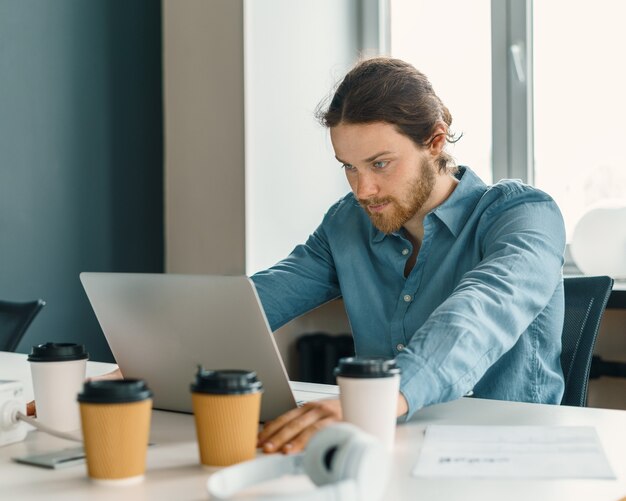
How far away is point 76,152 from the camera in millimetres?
2879

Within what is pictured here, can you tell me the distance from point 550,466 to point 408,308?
775 mm

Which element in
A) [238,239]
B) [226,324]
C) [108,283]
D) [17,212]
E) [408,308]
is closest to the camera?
[226,324]

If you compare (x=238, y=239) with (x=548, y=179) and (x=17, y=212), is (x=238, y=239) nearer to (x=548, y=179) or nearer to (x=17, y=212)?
(x=17, y=212)

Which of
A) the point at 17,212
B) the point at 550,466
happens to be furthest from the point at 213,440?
the point at 17,212

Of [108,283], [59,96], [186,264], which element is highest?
[59,96]

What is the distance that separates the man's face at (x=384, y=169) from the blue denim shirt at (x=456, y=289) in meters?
0.06

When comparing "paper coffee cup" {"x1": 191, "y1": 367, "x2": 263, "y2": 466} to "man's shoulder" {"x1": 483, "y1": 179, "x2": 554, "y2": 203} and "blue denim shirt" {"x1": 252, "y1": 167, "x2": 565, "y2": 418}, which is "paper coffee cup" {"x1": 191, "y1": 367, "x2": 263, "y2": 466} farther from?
"man's shoulder" {"x1": 483, "y1": 179, "x2": 554, "y2": 203}

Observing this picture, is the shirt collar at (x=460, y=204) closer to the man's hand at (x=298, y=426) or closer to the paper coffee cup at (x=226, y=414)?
the man's hand at (x=298, y=426)

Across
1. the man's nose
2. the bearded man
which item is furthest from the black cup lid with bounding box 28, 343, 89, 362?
the man's nose

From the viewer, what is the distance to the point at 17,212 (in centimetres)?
271

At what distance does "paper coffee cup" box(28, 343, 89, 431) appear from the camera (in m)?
1.12

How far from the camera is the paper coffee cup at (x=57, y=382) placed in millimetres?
1118

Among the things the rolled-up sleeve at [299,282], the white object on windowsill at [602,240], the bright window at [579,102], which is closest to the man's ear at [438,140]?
the rolled-up sleeve at [299,282]

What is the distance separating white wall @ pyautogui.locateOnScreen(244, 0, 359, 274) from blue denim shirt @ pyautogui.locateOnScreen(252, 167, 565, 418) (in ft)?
3.57
